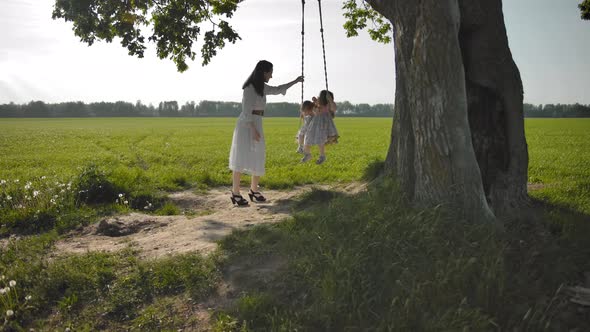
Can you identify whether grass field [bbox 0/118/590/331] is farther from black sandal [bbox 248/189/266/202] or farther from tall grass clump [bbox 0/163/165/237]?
black sandal [bbox 248/189/266/202]

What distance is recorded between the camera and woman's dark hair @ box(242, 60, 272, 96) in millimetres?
7484

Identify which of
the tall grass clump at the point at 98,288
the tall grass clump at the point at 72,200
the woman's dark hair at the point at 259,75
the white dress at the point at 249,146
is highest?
the woman's dark hair at the point at 259,75

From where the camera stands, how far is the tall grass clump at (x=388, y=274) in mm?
3744

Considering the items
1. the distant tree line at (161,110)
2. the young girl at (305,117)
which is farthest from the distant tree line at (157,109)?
the young girl at (305,117)

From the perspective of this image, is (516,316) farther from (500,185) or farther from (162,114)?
(162,114)

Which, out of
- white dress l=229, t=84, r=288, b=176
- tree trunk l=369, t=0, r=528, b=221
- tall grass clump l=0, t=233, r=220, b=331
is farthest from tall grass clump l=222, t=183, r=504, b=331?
white dress l=229, t=84, r=288, b=176

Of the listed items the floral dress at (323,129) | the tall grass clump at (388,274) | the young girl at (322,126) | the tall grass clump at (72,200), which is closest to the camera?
the tall grass clump at (388,274)

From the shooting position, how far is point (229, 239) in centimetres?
550

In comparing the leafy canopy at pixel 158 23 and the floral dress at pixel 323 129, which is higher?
the leafy canopy at pixel 158 23

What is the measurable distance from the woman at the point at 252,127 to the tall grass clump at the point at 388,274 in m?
2.98

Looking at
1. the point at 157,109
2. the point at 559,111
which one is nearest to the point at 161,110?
the point at 157,109

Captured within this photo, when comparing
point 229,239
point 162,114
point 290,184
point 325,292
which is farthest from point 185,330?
point 162,114

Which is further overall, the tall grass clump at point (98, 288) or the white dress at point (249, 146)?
the white dress at point (249, 146)

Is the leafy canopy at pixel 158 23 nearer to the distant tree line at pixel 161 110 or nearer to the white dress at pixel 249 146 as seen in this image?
the white dress at pixel 249 146
